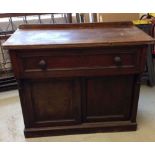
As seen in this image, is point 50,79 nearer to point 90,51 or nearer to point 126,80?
point 90,51

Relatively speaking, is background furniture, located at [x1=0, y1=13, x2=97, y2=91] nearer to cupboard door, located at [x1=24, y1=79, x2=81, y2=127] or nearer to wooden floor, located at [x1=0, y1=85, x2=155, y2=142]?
wooden floor, located at [x1=0, y1=85, x2=155, y2=142]

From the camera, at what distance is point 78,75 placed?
4.67ft

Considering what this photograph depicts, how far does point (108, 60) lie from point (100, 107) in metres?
0.40

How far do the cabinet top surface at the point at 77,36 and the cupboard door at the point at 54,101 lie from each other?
277 mm

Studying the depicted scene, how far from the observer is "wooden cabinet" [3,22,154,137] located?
1.34m

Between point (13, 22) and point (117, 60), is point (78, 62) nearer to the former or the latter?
point (117, 60)

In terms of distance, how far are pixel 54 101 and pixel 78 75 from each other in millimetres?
289

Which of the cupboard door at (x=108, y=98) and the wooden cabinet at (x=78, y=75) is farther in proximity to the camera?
the cupboard door at (x=108, y=98)

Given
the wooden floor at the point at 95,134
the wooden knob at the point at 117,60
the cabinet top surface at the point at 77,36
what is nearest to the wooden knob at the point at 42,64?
the cabinet top surface at the point at 77,36

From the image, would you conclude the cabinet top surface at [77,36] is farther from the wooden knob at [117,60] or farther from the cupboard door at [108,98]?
the cupboard door at [108,98]

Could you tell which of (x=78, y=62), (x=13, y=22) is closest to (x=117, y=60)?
(x=78, y=62)

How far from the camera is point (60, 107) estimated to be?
1.59 m

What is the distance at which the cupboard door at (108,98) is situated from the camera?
1.52 metres
